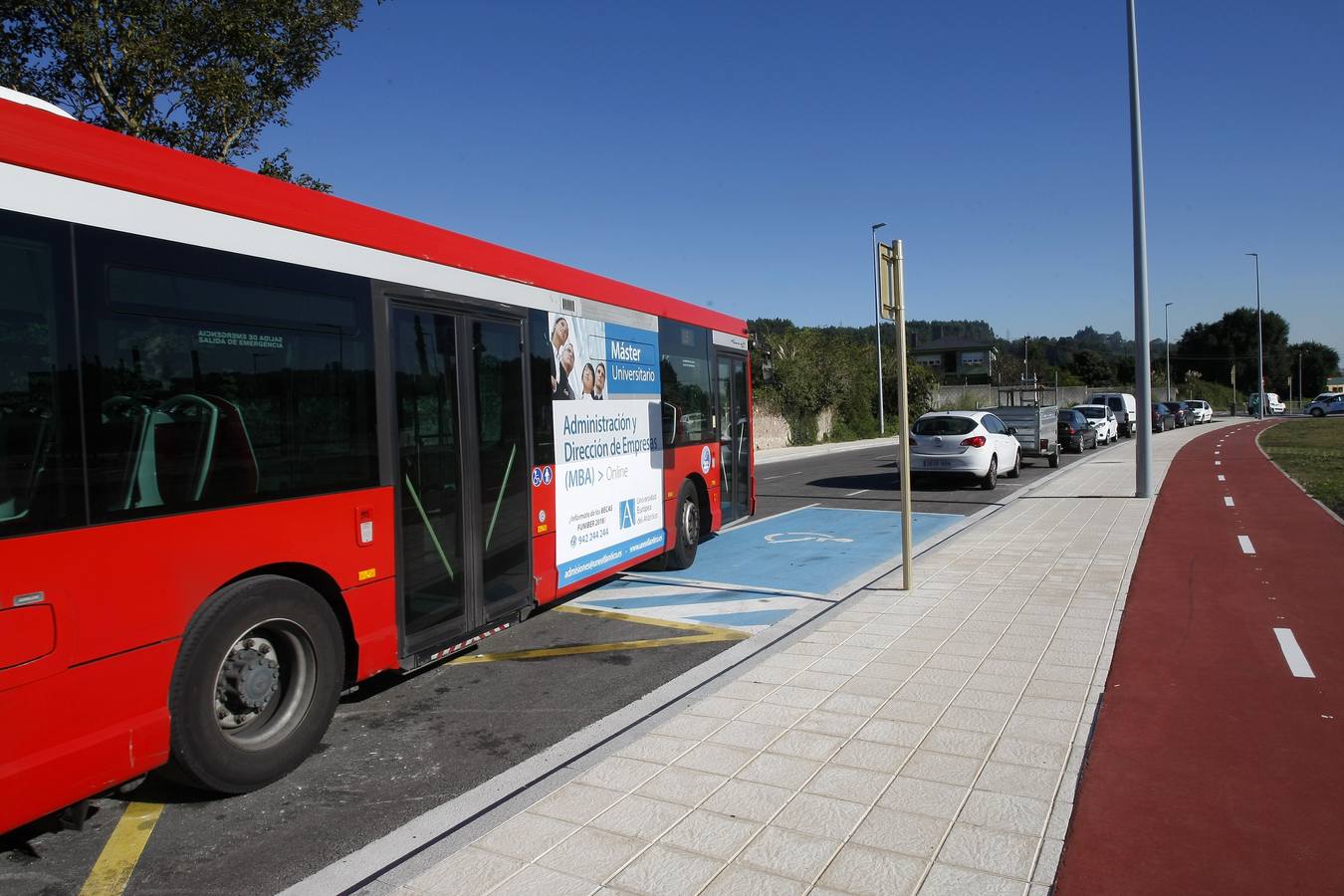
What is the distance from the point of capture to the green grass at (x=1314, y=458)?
1633 centimetres

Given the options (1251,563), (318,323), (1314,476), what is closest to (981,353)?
(1314,476)

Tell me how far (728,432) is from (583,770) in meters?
7.13

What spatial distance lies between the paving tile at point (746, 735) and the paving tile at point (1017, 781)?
111 centimetres

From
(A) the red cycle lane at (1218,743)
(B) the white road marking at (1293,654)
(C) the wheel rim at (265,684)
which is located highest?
(C) the wheel rim at (265,684)

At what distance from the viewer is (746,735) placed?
4.87m

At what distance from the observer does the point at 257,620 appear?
4.23 meters

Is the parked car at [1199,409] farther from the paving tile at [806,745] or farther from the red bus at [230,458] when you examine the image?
the red bus at [230,458]

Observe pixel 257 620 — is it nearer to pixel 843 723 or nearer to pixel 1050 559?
pixel 843 723

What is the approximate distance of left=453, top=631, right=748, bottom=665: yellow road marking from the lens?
6.81m

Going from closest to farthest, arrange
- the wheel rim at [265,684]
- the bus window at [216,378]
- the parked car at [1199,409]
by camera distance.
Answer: the bus window at [216,378] < the wheel rim at [265,684] < the parked car at [1199,409]

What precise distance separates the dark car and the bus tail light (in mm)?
30373

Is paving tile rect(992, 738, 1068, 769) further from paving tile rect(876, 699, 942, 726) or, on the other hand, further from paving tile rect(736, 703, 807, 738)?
paving tile rect(736, 703, 807, 738)

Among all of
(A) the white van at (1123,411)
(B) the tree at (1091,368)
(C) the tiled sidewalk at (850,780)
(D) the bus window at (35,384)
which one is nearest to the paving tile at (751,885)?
(C) the tiled sidewalk at (850,780)

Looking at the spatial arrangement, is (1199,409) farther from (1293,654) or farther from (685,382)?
(1293,654)
